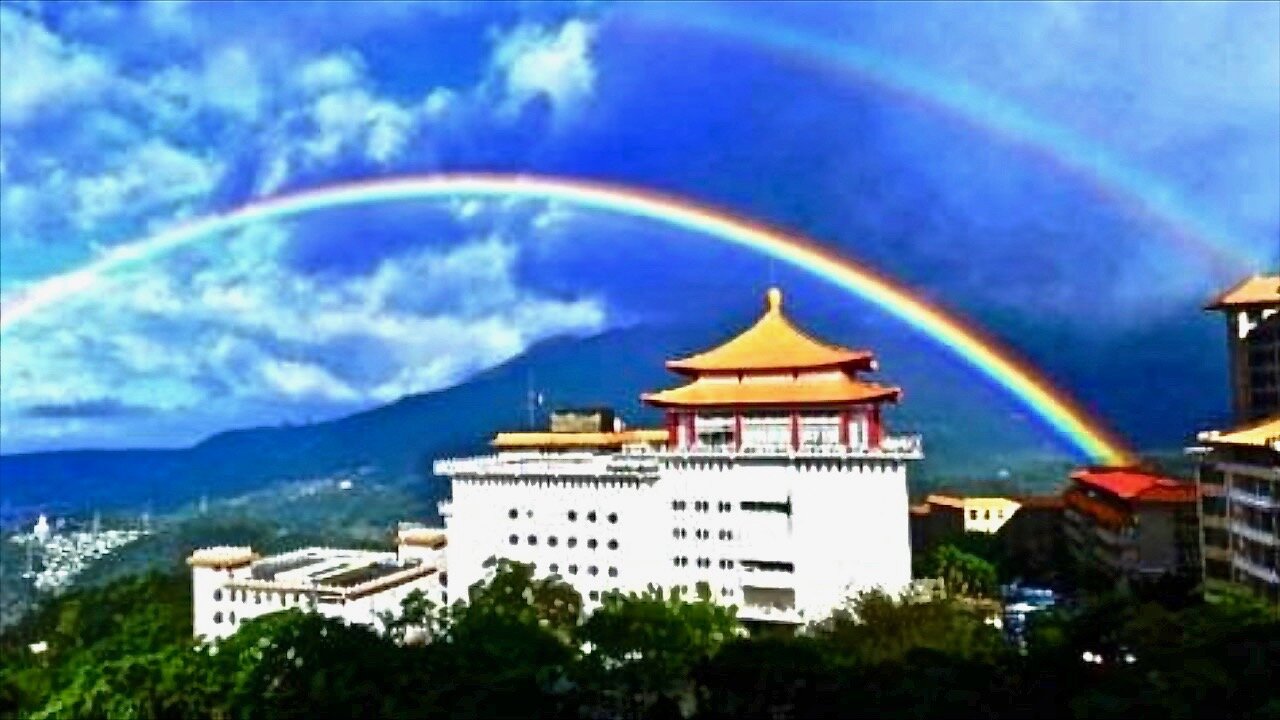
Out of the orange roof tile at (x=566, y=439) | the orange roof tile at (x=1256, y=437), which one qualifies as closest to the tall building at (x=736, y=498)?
the orange roof tile at (x=566, y=439)

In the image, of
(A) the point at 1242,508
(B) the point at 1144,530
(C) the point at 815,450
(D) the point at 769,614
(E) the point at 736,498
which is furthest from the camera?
(B) the point at 1144,530

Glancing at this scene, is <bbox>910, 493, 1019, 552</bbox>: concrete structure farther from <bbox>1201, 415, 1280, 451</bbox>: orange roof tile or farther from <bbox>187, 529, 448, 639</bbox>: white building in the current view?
<bbox>187, 529, 448, 639</bbox>: white building

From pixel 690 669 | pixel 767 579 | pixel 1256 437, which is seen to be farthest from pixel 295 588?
pixel 1256 437

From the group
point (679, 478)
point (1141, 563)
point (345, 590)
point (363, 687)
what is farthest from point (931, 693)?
point (1141, 563)

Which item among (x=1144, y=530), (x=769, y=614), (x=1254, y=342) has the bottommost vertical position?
(x=769, y=614)

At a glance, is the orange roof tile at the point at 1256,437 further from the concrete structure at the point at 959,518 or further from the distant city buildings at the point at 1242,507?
the concrete structure at the point at 959,518

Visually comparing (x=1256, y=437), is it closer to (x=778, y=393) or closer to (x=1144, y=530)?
(x=1144, y=530)
